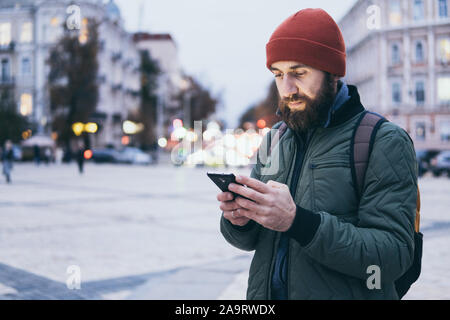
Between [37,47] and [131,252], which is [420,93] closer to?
[37,47]

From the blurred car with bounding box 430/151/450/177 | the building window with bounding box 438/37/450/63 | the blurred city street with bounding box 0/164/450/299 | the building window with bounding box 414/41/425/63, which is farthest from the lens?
the building window with bounding box 414/41/425/63

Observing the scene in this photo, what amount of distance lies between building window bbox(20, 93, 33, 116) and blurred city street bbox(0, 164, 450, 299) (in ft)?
136

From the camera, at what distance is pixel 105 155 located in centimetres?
4850

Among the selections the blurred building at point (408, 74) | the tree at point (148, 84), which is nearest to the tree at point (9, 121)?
the tree at point (148, 84)

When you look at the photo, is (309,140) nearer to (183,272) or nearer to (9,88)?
(183,272)

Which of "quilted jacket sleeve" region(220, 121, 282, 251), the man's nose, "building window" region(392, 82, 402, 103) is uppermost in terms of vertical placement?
"building window" region(392, 82, 402, 103)

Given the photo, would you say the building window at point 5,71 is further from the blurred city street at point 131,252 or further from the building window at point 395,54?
the blurred city street at point 131,252

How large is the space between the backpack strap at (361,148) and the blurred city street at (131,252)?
1.41 metres

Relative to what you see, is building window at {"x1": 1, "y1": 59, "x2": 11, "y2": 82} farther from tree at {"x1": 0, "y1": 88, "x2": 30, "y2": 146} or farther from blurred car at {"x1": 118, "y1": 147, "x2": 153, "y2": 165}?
blurred car at {"x1": 118, "y1": 147, "x2": 153, "y2": 165}

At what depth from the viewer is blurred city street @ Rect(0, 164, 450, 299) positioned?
539 cm

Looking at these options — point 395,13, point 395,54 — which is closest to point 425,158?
A: point 395,13

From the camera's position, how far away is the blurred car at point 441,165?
95.7 ft

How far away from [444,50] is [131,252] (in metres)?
37.4

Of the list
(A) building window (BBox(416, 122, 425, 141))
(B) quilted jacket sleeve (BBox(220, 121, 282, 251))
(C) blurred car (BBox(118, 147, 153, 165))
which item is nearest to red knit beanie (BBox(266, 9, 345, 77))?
(B) quilted jacket sleeve (BBox(220, 121, 282, 251))
